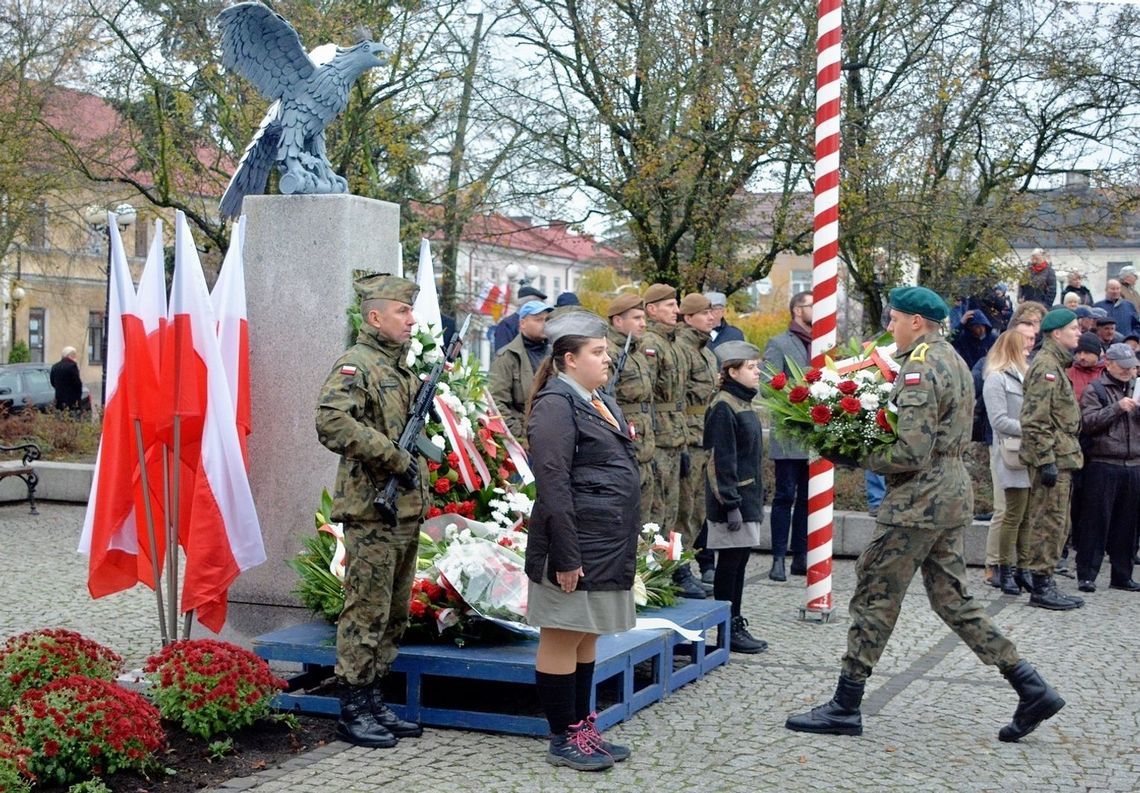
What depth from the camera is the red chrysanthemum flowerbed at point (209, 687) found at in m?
6.11

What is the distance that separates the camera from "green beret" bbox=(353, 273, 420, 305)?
6.39 meters

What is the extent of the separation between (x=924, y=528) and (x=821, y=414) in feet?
2.35

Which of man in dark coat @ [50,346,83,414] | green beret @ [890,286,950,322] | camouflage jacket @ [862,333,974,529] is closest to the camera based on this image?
camouflage jacket @ [862,333,974,529]

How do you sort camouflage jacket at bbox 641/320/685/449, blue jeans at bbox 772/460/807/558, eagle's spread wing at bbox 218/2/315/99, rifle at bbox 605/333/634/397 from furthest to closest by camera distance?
blue jeans at bbox 772/460/807/558 → camouflage jacket at bbox 641/320/685/449 → rifle at bbox 605/333/634/397 → eagle's spread wing at bbox 218/2/315/99

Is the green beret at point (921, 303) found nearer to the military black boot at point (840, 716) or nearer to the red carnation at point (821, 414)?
the red carnation at point (821, 414)

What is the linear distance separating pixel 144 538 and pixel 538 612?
2760mm

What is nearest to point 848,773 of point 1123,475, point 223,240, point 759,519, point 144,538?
point 759,519

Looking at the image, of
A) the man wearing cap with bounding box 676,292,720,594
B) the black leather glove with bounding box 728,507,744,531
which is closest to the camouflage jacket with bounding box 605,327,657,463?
the man wearing cap with bounding box 676,292,720,594

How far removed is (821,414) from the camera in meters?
6.72

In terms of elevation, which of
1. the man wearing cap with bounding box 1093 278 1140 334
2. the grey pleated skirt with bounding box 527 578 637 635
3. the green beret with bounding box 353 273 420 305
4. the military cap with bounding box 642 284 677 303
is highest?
the man wearing cap with bounding box 1093 278 1140 334

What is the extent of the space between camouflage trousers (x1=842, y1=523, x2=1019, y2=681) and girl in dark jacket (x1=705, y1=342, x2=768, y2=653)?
1.82 meters

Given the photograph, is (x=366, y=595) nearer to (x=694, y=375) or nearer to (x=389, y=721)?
(x=389, y=721)

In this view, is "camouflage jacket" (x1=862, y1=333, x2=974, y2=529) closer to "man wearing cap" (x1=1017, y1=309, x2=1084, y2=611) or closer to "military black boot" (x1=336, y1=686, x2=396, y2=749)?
"military black boot" (x1=336, y1=686, x2=396, y2=749)

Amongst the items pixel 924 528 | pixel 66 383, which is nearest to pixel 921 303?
pixel 924 528
